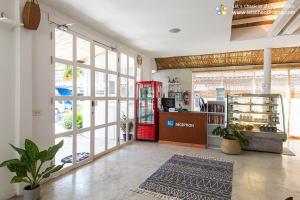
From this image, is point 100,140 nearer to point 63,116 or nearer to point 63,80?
point 63,116

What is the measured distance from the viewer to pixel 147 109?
6609mm

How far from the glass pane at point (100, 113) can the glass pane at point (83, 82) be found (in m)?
0.48

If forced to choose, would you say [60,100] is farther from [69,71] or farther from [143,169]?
[143,169]

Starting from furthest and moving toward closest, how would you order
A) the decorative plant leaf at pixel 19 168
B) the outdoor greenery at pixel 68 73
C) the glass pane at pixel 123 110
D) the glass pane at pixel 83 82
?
A: the glass pane at pixel 123 110, the glass pane at pixel 83 82, the outdoor greenery at pixel 68 73, the decorative plant leaf at pixel 19 168

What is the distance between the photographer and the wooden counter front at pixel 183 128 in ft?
18.5

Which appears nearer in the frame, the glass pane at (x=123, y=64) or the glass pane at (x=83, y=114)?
the glass pane at (x=83, y=114)

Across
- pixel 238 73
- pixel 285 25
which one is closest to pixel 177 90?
pixel 238 73

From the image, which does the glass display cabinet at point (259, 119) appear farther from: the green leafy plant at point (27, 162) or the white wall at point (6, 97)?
the white wall at point (6, 97)

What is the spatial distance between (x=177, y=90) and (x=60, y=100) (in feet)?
19.5

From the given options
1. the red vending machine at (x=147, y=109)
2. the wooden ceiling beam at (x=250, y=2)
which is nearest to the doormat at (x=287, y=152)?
the red vending machine at (x=147, y=109)

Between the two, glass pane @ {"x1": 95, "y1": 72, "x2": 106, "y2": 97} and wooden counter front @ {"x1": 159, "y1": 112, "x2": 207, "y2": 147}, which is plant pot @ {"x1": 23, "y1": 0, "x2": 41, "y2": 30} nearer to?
glass pane @ {"x1": 95, "y1": 72, "x2": 106, "y2": 97}

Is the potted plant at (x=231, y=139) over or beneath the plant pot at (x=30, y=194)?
over

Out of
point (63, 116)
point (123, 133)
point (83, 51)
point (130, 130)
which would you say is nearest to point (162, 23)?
point (83, 51)

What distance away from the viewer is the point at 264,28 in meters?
4.86
